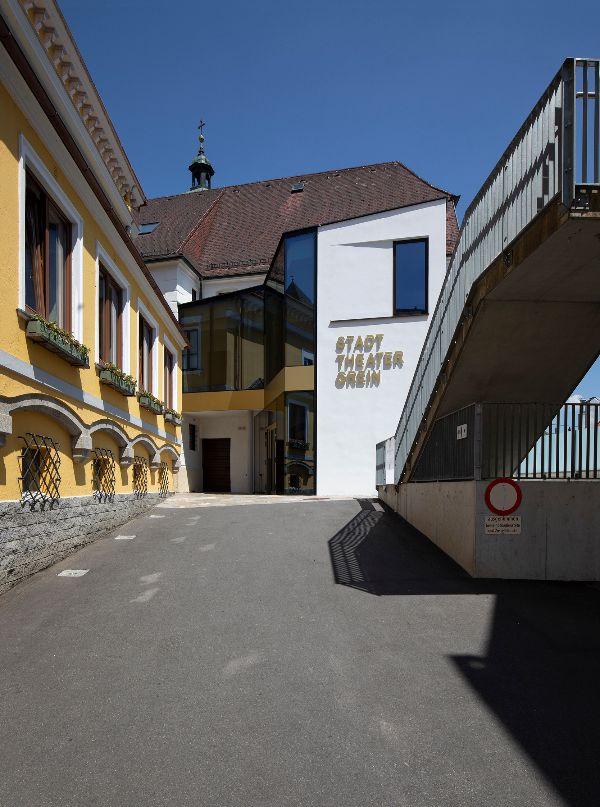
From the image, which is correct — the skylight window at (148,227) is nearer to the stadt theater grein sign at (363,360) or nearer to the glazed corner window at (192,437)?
the glazed corner window at (192,437)

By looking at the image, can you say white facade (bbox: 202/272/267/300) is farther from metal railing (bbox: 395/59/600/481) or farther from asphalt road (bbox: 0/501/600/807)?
asphalt road (bbox: 0/501/600/807)

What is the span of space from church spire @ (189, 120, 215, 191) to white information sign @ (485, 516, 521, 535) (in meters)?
41.4

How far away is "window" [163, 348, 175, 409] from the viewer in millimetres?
18500

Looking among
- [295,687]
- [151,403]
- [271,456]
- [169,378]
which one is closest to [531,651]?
[295,687]

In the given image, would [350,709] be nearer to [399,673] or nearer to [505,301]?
[399,673]

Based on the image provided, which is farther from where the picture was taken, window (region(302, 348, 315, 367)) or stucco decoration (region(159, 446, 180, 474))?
window (region(302, 348, 315, 367))

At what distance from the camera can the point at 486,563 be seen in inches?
308

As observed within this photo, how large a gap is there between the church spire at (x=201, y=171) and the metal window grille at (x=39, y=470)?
39637 mm

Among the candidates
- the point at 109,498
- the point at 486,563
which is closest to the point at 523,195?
the point at 486,563

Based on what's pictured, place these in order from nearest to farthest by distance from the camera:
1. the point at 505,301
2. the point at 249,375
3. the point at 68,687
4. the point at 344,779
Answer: the point at 344,779 → the point at 68,687 → the point at 505,301 → the point at 249,375

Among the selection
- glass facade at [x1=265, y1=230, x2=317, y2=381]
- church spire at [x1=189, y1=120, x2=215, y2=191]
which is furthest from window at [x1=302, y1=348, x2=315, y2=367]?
church spire at [x1=189, y1=120, x2=215, y2=191]

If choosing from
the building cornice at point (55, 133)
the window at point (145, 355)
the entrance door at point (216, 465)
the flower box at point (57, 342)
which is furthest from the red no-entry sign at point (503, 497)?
the entrance door at point (216, 465)

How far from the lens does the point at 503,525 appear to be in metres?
7.86

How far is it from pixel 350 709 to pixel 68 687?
6.73 ft
